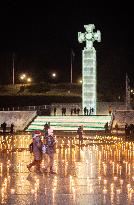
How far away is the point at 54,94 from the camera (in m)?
82.6

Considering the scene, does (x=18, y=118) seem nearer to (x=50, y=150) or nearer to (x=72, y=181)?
(x=50, y=150)

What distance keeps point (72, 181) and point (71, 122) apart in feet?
110

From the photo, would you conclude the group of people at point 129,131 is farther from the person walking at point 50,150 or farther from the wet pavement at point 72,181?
the person walking at point 50,150

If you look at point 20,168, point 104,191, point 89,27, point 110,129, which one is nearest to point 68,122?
point 110,129

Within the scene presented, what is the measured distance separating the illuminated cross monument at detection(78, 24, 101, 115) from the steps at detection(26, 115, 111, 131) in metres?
4.37

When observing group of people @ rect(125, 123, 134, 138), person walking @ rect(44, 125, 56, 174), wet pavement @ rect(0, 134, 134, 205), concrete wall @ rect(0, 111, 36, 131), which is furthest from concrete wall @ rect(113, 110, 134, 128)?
person walking @ rect(44, 125, 56, 174)

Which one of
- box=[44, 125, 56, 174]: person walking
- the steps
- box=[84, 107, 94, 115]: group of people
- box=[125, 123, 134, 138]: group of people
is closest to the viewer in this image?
box=[44, 125, 56, 174]: person walking

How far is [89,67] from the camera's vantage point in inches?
2082

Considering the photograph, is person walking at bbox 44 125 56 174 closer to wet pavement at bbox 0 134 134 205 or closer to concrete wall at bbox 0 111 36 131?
wet pavement at bbox 0 134 134 205

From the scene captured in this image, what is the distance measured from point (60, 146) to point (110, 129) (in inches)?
623

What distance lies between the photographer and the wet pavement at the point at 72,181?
39.7 feet

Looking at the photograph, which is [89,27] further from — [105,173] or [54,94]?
[105,173]

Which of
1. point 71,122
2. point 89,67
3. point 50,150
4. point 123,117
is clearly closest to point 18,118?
point 71,122

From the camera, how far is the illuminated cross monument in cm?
5272
